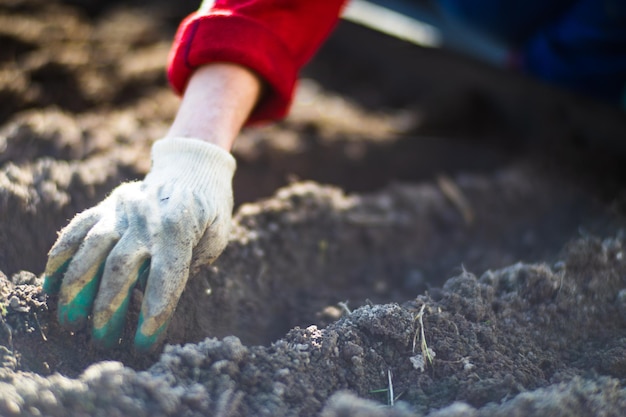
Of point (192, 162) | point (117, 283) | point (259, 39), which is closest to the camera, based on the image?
point (117, 283)

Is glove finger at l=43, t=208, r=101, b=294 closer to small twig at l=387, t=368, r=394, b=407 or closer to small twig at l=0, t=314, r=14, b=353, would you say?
small twig at l=0, t=314, r=14, b=353

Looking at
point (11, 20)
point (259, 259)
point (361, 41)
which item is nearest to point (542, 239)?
point (259, 259)

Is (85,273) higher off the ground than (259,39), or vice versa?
(259,39)

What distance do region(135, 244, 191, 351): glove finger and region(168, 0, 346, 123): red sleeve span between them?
18.1 inches

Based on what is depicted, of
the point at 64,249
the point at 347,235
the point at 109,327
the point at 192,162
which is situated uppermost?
the point at 192,162

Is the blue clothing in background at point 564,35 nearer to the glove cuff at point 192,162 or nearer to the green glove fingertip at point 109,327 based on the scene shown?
the glove cuff at point 192,162

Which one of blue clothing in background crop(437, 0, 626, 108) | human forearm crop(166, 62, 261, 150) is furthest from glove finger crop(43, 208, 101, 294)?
blue clothing in background crop(437, 0, 626, 108)

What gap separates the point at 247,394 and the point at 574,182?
4.79 feet

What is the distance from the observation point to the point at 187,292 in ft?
4.02

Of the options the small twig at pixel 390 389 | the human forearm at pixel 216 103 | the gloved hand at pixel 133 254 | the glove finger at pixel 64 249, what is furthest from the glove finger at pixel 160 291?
the small twig at pixel 390 389

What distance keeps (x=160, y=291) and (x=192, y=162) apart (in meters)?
0.28

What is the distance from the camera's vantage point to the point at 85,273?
1.05 meters

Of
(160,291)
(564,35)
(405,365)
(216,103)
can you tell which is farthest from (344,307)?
(564,35)

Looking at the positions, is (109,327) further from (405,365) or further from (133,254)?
(405,365)
